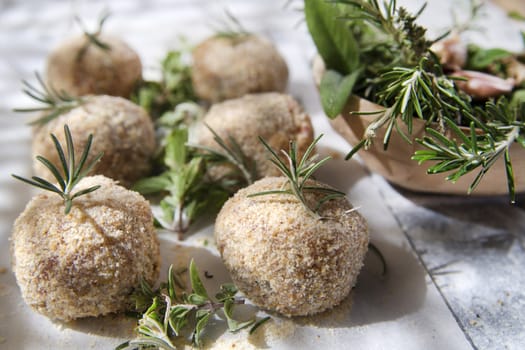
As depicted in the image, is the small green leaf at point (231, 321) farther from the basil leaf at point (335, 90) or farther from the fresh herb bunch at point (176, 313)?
the basil leaf at point (335, 90)

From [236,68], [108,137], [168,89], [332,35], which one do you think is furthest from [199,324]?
[168,89]

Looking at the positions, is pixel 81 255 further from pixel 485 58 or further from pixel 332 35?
pixel 485 58

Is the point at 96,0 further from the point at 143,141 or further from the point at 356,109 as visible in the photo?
the point at 356,109

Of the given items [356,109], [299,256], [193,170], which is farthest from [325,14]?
[299,256]

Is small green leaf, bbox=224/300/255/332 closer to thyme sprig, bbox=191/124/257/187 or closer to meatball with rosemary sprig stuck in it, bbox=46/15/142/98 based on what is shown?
thyme sprig, bbox=191/124/257/187

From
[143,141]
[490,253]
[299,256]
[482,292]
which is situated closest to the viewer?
[299,256]
